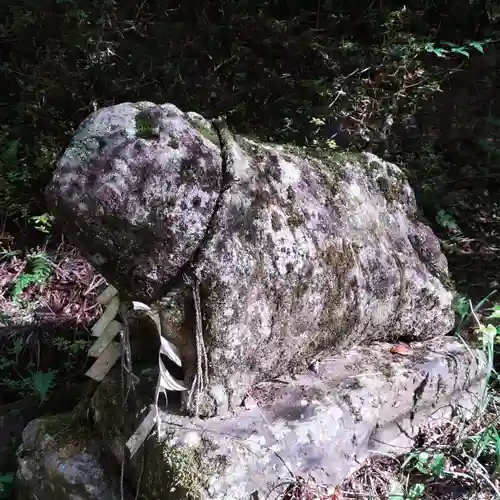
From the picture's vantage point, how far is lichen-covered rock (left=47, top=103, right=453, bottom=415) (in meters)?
1.91

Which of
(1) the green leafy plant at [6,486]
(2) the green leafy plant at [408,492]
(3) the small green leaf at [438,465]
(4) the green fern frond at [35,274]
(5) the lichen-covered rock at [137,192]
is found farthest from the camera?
(4) the green fern frond at [35,274]

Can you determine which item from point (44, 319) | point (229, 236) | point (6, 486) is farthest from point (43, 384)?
point (229, 236)

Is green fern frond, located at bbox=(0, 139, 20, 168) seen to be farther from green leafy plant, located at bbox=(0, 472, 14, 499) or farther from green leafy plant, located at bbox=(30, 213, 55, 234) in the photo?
green leafy plant, located at bbox=(0, 472, 14, 499)

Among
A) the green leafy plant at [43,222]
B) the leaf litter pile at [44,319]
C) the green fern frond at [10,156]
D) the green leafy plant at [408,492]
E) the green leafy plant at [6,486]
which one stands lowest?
the leaf litter pile at [44,319]

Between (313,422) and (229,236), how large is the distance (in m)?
0.88

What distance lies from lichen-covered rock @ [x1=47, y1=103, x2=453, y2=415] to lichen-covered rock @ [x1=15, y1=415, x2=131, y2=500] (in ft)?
1.87

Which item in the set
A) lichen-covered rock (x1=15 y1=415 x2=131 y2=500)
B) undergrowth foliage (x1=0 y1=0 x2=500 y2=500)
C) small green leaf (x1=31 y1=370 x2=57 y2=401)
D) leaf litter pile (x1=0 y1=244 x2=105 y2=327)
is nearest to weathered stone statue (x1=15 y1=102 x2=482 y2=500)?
lichen-covered rock (x1=15 y1=415 x2=131 y2=500)

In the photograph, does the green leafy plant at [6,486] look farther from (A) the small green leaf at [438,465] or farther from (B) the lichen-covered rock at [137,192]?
(A) the small green leaf at [438,465]

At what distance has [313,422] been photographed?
233cm

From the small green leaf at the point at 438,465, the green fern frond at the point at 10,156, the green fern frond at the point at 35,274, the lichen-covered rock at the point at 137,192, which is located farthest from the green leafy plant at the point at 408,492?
the green fern frond at the point at 10,156

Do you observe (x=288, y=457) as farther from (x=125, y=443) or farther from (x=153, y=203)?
(x=153, y=203)

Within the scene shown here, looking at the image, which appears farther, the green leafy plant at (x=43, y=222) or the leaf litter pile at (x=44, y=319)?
the green leafy plant at (x=43, y=222)

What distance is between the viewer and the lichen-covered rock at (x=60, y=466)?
228 centimetres

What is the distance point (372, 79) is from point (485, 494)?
393cm
